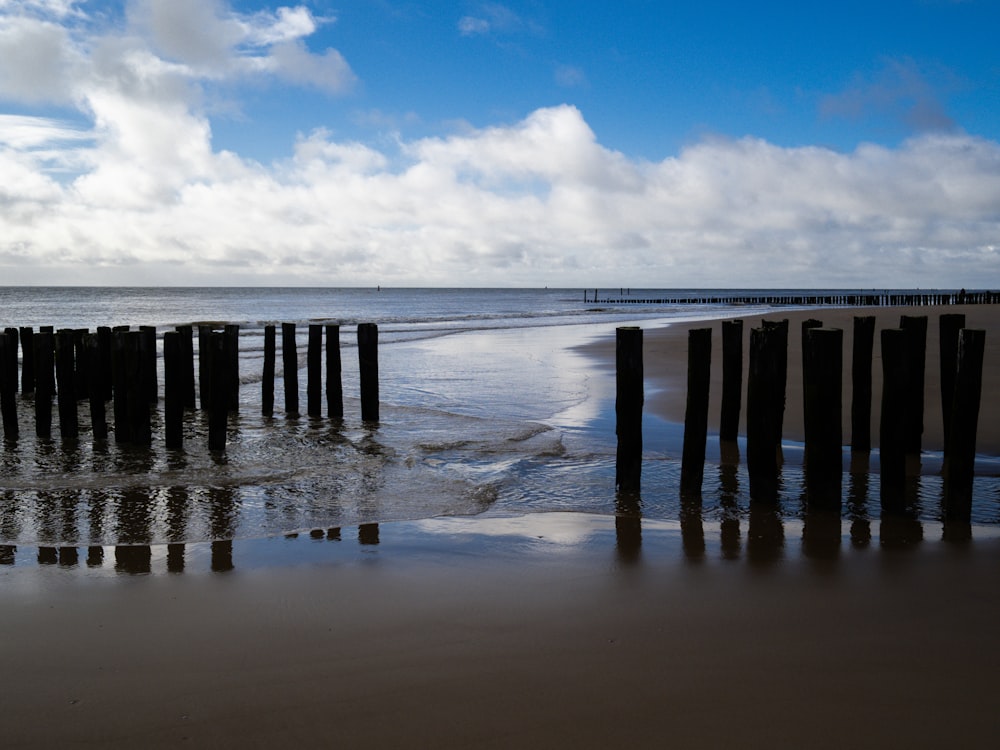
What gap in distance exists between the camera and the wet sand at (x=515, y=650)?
308cm

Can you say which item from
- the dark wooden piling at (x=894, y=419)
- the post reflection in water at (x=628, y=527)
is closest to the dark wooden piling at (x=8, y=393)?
the post reflection in water at (x=628, y=527)

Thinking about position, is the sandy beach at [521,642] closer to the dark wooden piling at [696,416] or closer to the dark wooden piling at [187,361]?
the dark wooden piling at [696,416]

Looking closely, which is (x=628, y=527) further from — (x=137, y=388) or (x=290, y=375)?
(x=290, y=375)

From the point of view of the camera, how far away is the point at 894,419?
6309mm

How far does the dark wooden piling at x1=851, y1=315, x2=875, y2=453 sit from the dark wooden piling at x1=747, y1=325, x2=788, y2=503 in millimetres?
1077

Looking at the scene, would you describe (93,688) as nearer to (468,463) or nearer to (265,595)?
(265,595)

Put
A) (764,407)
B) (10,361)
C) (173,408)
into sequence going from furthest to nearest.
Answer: (10,361) → (173,408) → (764,407)

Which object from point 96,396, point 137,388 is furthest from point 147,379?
point 96,396

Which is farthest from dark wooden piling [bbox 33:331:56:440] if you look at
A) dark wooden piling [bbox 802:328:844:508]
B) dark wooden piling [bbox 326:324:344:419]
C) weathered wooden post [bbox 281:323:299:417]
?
dark wooden piling [bbox 802:328:844:508]

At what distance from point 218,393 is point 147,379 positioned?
0.93 m

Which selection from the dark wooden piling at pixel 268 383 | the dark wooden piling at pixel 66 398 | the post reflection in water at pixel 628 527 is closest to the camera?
the post reflection in water at pixel 628 527

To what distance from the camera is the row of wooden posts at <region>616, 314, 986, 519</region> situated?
5.99 m

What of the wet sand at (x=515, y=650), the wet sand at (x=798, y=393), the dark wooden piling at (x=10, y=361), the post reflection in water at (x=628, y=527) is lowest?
the wet sand at (x=515, y=650)

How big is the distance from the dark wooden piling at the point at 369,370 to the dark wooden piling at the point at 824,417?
20.2ft
